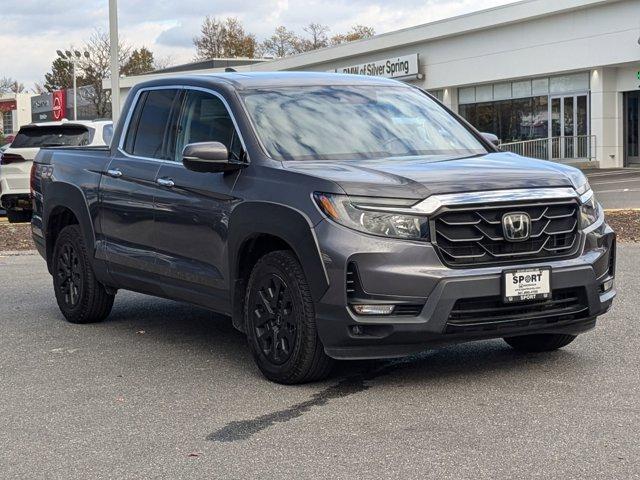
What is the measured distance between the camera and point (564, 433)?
507 cm

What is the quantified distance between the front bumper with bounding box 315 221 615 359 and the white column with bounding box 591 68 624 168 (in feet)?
114

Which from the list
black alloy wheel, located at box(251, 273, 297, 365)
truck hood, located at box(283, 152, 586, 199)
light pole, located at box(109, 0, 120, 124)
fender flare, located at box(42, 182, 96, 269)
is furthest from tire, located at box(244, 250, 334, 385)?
light pole, located at box(109, 0, 120, 124)

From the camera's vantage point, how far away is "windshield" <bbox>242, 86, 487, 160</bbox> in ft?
21.9

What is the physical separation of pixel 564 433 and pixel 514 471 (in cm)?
65

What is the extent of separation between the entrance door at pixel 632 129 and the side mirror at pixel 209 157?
35.0 metres

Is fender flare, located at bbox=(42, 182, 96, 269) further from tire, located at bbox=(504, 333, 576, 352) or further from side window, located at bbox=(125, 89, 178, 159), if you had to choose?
tire, located at bbox=(504, 333, 576, 352)

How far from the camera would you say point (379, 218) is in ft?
18.8

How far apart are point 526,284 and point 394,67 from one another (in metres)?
45.9

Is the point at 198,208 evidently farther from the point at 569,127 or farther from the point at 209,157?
the point at 569,127

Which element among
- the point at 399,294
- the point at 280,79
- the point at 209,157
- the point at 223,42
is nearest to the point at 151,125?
the point at 280,79

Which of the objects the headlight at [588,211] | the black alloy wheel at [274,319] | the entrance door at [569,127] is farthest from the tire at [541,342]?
the entrance door at [569,127]

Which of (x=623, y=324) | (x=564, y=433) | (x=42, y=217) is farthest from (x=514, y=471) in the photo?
(x=42, y=217)

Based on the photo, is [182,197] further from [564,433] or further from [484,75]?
[484,75]

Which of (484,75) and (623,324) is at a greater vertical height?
(484,75)
